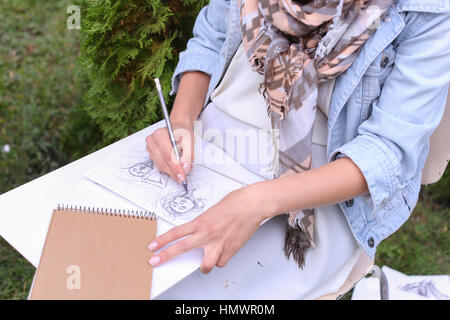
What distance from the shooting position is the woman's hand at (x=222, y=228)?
1087 mm

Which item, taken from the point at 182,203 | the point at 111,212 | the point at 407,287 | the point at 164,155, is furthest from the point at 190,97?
the point at 407,287

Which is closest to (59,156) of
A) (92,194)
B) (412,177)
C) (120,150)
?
(120,150)

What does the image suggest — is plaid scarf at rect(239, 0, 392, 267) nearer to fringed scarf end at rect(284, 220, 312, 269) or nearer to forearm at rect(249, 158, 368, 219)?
fringed scarf end at rect(284, 220, 312, 269)

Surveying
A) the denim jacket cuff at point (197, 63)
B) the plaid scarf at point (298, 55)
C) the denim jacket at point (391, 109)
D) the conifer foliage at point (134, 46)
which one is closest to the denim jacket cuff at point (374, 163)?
the denim jacket at point (391, 109)

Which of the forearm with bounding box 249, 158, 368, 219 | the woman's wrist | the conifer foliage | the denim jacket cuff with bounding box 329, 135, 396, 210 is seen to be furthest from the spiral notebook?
the conifer foliage

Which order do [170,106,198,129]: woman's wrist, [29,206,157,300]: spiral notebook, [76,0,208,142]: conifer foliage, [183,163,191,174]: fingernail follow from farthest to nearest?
[76,0,208,142]: conifer foliage
[170,106,198,129]: woman's wrist
[183,163,191,174]: fingernail
[29,206,157,300]: spiral notebook

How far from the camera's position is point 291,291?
1.31 metres

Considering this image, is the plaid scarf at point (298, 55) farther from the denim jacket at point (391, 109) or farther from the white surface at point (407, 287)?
the white surface at point (407, 287)

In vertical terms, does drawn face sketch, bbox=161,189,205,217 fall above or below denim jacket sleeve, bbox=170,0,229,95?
below

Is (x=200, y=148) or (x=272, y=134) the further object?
(x=200, y=148)

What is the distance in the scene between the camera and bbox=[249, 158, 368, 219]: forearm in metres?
1.14

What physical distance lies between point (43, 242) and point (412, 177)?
972mm

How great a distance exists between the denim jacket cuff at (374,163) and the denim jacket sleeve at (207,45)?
0.63m
